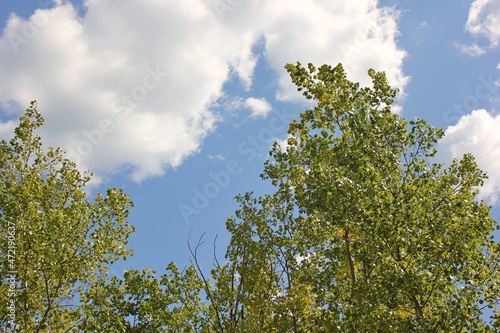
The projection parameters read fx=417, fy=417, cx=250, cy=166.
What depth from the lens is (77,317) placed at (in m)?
17.3

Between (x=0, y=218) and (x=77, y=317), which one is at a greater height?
(x=0, y=218)

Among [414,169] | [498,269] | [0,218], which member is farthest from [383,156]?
[0,218]

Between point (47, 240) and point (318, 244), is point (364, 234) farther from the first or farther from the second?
point (47, 240)

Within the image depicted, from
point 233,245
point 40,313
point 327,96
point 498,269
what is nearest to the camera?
point 498,269

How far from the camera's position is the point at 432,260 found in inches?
392

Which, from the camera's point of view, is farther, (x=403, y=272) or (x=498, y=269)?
(x=498, y=269)

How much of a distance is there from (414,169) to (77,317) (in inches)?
568

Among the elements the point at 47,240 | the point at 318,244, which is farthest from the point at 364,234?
the point at 47,240

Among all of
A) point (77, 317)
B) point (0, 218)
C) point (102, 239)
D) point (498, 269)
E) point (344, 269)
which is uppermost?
point (0, 218)

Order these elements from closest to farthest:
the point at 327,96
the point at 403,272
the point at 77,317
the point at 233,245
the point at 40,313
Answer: the point at 403,272, the point at 327,96, the point at 233,245, the point at 77,317, the point at 40,313

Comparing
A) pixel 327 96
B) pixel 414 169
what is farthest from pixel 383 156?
pixel 327 96

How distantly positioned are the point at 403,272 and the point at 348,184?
7.95 ft

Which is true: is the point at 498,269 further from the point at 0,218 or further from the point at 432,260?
the point at 0,218

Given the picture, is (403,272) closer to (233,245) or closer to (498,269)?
(498,269)
